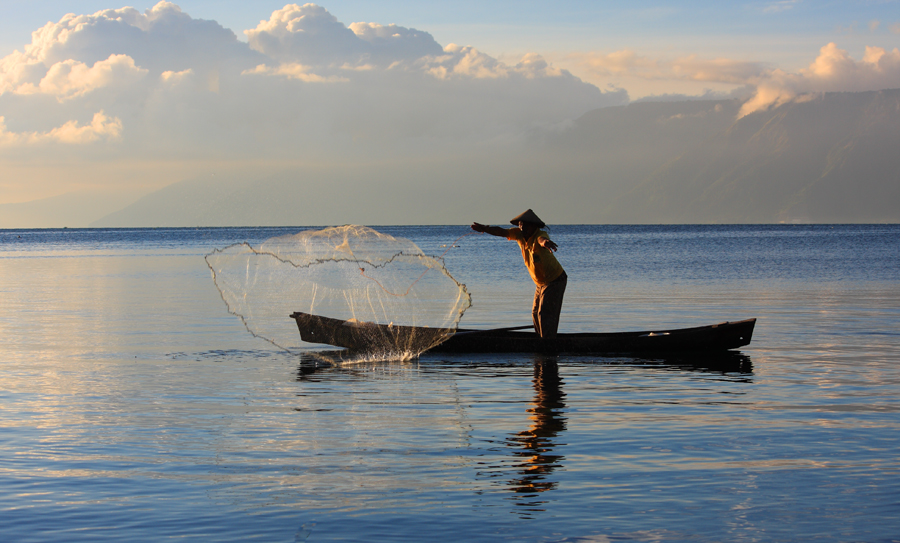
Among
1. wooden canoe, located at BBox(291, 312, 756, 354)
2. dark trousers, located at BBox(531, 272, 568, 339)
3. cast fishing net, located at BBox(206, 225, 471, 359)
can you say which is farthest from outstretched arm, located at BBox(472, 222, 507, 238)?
wooden canoe, located at BBox(291, 312, 756, 354)

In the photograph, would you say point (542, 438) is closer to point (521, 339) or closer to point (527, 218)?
point (527, 218)

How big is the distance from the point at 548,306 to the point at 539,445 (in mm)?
5880

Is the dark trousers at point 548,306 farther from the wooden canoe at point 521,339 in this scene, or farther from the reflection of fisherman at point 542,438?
the reflection of fisherman at point 542,438

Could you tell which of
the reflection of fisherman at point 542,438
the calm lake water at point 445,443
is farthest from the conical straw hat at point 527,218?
the reflection of fisherman at point 542,438

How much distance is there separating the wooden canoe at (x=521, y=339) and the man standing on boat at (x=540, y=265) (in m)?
0.35

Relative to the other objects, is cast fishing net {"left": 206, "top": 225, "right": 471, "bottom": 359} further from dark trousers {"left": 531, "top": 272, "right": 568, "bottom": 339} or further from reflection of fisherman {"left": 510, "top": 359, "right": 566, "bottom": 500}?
reflection of fisherman {"left": 510, "top": 359, "right": 566, "bottom": 500}

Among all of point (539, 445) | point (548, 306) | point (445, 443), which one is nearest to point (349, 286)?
point (548, 306)

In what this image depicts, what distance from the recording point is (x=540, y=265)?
13.2 meters

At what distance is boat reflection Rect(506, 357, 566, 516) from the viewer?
21.6 feet

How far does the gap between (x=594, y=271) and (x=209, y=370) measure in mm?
26870

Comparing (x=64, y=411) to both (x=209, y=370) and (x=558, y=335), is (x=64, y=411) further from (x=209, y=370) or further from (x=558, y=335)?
(x=558, y=335)

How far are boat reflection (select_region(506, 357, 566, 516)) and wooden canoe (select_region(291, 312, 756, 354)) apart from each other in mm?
2416

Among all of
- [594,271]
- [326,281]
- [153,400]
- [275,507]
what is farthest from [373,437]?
[594,271]

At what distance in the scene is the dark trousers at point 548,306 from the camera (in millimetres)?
13414
